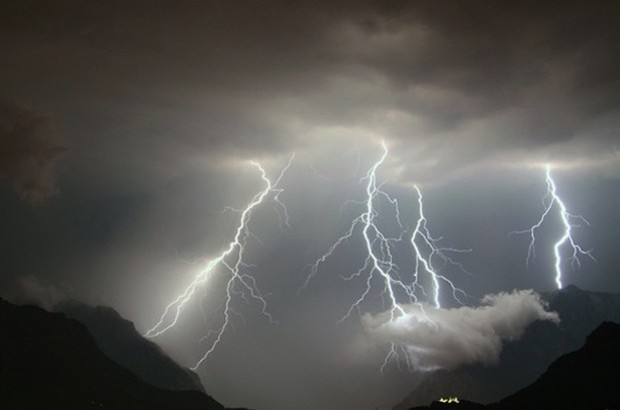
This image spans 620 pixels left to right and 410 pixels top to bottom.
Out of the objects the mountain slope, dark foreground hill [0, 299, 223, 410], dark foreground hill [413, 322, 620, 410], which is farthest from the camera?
dark foreground hill [0, 299, 223, 410]

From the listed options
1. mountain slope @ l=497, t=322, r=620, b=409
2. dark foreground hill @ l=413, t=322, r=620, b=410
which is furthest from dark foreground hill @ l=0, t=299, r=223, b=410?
mountain slope @ l=497, t=322, r=620, b=409

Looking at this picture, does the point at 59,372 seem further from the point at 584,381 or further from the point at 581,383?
the point at 584,381

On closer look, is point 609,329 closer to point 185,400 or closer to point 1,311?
point 185,400

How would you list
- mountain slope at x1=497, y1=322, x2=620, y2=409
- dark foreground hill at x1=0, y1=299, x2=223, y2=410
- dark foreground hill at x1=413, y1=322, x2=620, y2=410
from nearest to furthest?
mountain slope at x1=497, y1=322, x2=620, y2=409 < dark foreground hill at x1=413, y1=322, x2=620, y2=410 < dark foreground hill at x1=0, y1=299, x2=223, y2=410

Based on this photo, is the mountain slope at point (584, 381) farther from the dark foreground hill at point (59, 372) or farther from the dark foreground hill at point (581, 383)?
the dark foreground hill at point (59, 372)

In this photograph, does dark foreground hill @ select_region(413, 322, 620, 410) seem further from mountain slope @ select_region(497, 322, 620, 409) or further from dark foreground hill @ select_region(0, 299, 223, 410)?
dark foreground hill @ select_region(0, 299, 223, 410)

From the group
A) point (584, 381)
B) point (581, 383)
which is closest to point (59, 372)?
point (581, 383)

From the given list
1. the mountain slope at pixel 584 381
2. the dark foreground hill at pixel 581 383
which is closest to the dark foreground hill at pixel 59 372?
the dark foreground hill at pixel 581 383
